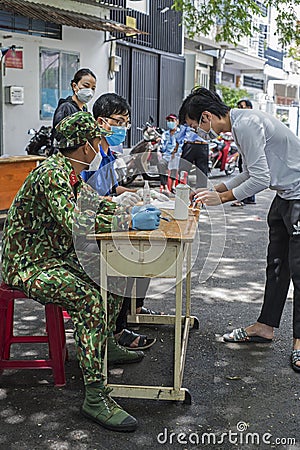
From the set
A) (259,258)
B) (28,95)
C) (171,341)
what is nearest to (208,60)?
(28,95)

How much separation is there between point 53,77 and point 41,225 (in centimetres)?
980

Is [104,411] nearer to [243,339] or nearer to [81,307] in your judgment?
[81,307]

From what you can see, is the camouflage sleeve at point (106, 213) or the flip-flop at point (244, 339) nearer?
the camouflage sleeve at point (106, 213)

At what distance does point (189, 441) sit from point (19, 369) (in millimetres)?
1255

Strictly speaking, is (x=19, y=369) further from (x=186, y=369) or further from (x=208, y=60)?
(x=208, y=60)

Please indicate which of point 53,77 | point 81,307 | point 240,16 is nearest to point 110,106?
point 81,307

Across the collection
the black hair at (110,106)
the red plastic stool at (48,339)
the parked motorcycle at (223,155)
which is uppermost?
the black hair at (110,106)

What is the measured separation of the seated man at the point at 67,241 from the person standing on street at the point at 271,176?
2.61ft

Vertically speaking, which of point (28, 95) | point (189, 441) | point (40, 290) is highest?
point (28, 95)

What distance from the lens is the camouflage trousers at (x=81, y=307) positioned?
3.35 metres

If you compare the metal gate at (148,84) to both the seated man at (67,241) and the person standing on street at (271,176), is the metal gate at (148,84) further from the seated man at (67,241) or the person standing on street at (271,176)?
the seated man at (67,241)

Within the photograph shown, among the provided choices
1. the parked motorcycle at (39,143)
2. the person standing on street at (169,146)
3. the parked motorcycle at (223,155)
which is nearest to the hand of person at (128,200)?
the person standing on street at (169,146)

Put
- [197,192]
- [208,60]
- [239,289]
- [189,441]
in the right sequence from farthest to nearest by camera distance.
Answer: [208,60], [239,289], [197,192], [189,441]

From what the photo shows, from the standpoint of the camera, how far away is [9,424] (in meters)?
3.36
